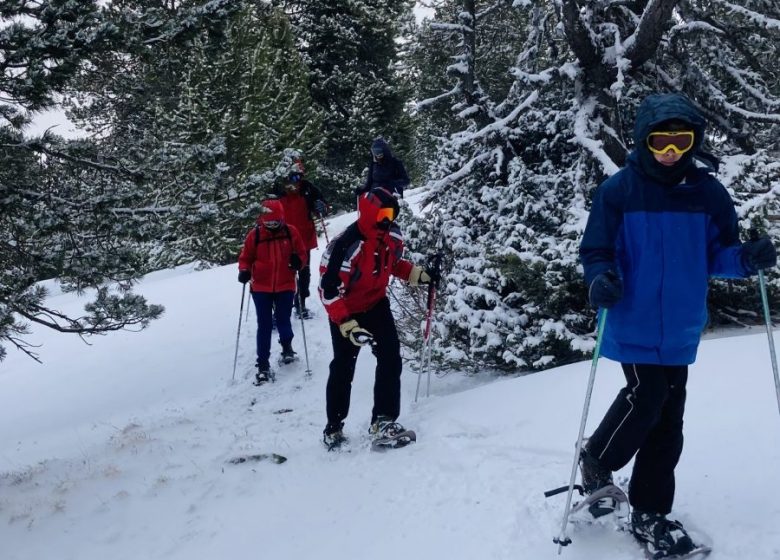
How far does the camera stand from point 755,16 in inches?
241

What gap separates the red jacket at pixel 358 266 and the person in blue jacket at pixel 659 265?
2250 mm

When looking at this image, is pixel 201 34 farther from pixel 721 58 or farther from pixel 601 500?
pixel 721 58

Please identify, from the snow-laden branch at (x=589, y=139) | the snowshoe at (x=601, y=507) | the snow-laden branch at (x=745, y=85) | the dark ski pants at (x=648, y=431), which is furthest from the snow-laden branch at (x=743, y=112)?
the snowshoe at (x=601, y=507)

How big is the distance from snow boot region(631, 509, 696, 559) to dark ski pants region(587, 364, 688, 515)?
43 millimetres

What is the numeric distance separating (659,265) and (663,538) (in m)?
1.21

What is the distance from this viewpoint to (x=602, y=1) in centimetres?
640

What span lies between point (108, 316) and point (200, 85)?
14.1m

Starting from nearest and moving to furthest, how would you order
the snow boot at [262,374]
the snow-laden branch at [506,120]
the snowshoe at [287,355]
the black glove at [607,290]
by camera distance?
the black glove at [607,290] → the snow-laden branch at [506,120] → the snow boot at [262,374] → the snowshoe at [287,355]

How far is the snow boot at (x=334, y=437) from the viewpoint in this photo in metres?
5.03

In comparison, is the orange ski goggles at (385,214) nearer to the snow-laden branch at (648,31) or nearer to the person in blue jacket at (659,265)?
the person in blue jacket at (659,265)

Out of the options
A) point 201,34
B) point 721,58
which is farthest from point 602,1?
point 201,34

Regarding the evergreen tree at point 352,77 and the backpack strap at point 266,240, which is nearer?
the backpack strap at point 266,240

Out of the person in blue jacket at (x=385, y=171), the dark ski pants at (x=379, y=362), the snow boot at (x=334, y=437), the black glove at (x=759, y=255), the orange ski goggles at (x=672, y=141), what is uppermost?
the person in blue jacket at (x=385, y=171)

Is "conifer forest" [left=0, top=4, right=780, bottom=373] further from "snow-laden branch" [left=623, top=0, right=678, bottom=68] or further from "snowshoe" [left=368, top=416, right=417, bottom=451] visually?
"snowshoe" [left=368, top=416, right=417, bottom=451]
